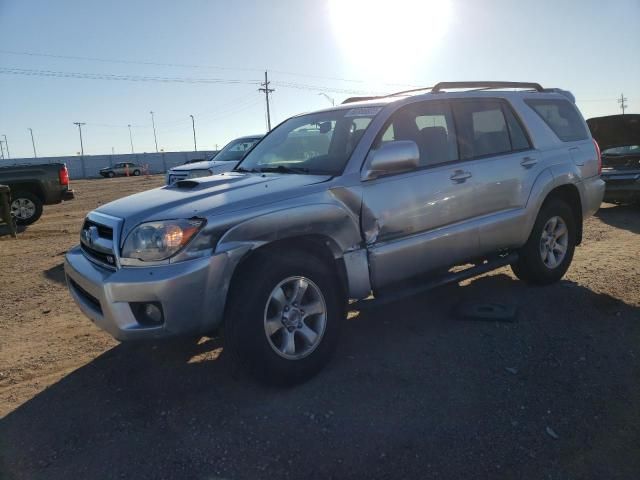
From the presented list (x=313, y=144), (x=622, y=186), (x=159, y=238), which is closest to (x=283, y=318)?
(x=159, y=238)

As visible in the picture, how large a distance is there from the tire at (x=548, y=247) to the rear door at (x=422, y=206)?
1.02 m

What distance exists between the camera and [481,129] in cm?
454

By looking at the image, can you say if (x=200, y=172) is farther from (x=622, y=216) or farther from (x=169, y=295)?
(x=622, y=216)

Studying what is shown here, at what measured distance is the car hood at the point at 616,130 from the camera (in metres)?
10.3

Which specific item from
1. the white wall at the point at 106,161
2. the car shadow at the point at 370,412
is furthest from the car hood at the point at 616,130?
the white wall at the point at 106,161

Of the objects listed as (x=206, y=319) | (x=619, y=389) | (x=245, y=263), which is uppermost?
(x=245, y=263)

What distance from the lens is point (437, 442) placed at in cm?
269

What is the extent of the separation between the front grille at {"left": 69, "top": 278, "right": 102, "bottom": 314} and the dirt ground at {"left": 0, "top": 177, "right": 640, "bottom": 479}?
2.09 ft

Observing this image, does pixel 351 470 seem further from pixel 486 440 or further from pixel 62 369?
pixel 62 369

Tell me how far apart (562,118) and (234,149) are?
7016mm

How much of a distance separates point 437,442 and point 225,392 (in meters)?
1.40

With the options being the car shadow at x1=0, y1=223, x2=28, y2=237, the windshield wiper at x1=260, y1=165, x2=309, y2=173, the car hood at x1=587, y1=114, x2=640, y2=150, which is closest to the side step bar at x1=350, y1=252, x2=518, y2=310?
the windshield wiper at x1=260, y1=165, x2=309, y2=173

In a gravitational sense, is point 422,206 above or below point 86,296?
above

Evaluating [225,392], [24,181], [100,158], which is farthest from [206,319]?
[100,158]
